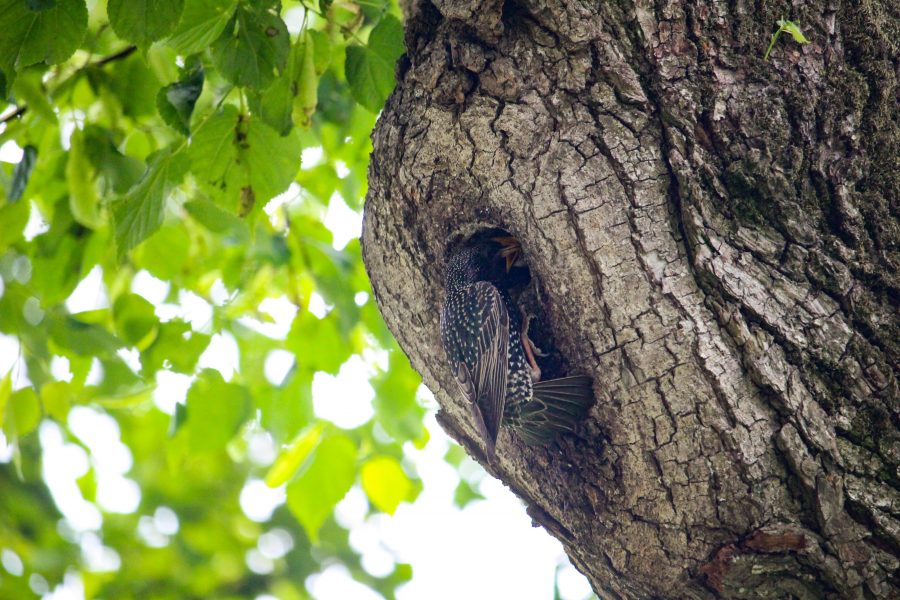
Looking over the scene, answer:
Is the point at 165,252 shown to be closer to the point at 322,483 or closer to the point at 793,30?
the point at 322,483

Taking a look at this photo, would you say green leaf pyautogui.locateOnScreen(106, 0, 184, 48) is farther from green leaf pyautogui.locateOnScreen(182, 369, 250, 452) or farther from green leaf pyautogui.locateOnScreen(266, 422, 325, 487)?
green leaf pyautogui.locateOnScreen(266, 422, 325, 487)

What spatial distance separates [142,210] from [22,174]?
70cm

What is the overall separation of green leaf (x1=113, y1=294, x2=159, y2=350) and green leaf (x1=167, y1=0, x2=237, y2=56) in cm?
131

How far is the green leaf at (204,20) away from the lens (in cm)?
231

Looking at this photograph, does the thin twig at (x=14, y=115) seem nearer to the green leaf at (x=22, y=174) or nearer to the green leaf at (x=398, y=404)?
the green leaf at (x=22, y=174)

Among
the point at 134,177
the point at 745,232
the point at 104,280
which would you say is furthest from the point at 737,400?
the point at 104,280

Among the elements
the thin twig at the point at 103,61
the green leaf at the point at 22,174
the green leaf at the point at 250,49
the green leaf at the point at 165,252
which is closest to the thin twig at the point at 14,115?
the thin twig at the point at 103,61

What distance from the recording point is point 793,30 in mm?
2033

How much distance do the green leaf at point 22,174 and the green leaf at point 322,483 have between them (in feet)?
4.81

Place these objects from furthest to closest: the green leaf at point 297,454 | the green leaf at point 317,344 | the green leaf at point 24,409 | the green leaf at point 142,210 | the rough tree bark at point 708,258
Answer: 1. the green leaf at point 317,344
2. the green leaf at point 297,454
3. the green leaf at point 24,409
4. the green leaf at point 142,210
5. the rough tree bark at point 708,258

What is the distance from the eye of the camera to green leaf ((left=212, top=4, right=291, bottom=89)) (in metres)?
2.33

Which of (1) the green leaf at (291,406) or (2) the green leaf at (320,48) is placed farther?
(1) the green leaf at (291,406)

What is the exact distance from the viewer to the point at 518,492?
104 inches

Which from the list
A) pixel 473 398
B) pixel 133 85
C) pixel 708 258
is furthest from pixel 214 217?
pixel 708 258
